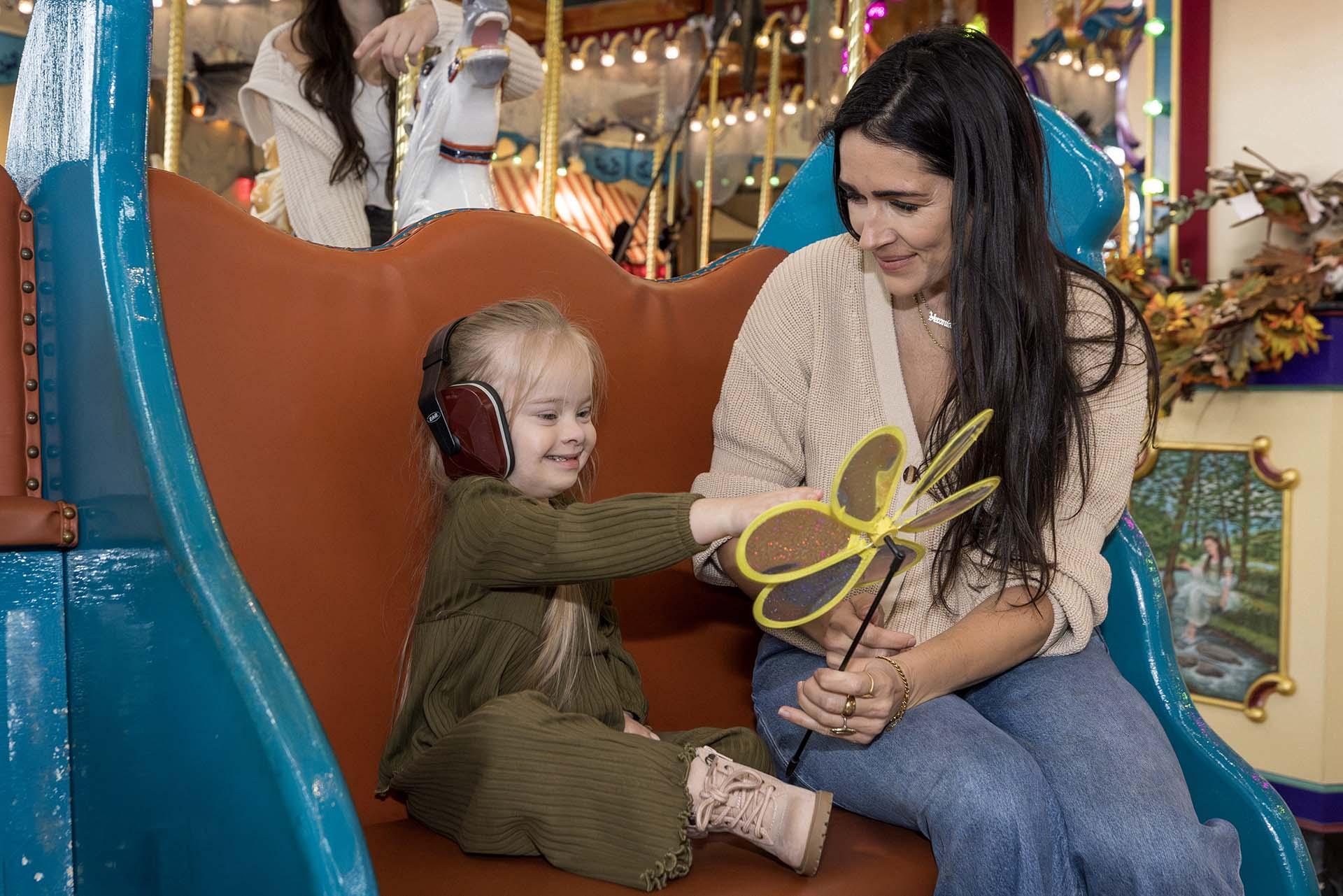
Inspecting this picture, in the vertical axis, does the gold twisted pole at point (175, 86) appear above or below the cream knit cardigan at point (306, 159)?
above

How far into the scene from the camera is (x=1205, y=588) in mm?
2742

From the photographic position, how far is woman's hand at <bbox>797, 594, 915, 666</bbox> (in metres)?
1.14

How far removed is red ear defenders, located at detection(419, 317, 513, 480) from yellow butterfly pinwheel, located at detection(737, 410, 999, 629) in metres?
0.29

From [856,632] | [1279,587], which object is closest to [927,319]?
[856,632]

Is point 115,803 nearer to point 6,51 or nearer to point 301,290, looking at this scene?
point 301,290

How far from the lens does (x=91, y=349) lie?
91 cm

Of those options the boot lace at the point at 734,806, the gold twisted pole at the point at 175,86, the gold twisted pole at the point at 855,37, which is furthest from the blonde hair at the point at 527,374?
the gold twisted pole at the point at 175,86

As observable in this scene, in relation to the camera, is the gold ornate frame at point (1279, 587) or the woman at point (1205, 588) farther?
the woman at point (1205, 588)

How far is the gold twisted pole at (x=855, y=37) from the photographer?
1.69 meters

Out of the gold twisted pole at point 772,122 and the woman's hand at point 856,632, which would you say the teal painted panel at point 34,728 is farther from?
the gold twisted pole at point 772,122

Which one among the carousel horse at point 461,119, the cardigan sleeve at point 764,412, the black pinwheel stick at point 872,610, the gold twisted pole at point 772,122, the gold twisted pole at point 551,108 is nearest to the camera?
the black pinwheel stick at point 872,610

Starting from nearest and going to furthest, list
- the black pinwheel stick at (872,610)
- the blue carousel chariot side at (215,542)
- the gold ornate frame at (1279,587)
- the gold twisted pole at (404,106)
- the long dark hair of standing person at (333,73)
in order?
the blue carousel chariot side at (215,542)
the black pinwheel stick at (872,610)
the gold twisted pole at (404,106)
the long dark hair of standing person at (333,73)
the gold ornate frame at (1279,587)

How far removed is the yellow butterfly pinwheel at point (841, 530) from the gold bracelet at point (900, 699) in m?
0.16

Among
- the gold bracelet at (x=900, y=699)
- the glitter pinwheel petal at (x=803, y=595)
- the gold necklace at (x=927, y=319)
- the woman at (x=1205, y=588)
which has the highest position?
the gold necklace at (x=927, y=319)
